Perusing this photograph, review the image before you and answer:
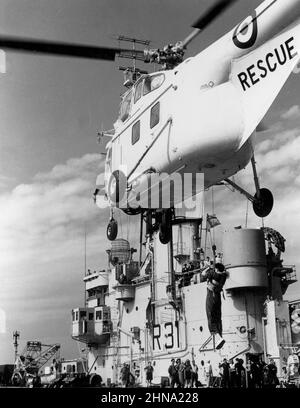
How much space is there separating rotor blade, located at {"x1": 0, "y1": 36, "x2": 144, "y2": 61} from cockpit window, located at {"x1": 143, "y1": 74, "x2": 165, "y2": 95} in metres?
2.48

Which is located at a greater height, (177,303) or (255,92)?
(255,92)

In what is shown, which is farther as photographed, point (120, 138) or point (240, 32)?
point (120, 138)

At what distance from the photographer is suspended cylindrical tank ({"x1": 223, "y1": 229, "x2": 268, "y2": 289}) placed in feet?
68.9

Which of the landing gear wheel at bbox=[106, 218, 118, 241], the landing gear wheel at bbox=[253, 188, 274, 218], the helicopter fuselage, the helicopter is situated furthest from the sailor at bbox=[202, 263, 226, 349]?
the helicopter fuselage

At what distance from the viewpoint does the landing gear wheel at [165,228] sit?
16859 millimetres

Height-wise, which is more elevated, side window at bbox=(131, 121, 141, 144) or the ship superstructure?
side window at bbox=(131, 121, 141, 144)

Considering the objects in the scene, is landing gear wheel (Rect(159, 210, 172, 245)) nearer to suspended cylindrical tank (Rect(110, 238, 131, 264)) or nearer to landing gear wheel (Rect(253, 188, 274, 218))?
landing gear wheel (Rect(253, 188, 274, 218))

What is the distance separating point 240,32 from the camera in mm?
11695

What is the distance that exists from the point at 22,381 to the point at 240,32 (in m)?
19.2

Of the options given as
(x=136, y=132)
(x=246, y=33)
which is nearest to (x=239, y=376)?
(x=136, y=132)

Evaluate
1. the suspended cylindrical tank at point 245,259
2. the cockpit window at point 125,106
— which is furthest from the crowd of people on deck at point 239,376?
the cockpit window at point 125,106

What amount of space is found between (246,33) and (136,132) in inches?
188

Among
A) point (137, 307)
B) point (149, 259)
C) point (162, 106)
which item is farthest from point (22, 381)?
point (162, 106)
